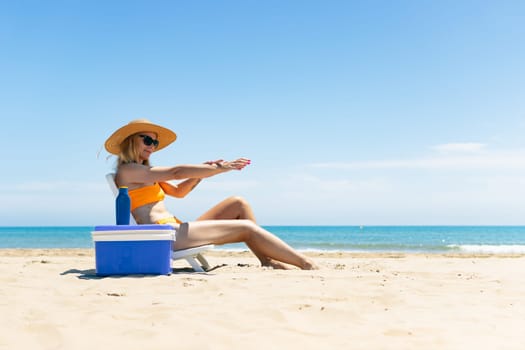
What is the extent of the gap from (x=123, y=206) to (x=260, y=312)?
7.42 ft

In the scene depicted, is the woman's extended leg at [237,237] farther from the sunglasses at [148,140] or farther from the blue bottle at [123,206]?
the sunglasses at [148,140]

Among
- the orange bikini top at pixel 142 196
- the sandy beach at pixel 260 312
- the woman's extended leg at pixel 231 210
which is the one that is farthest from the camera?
the woman's extended leg at pixel 231 210

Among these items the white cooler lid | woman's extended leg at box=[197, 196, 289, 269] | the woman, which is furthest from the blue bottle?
woman's extended leg at box=[197, 196, 289, 269]

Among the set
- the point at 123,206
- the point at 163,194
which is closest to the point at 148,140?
the point at 163,194

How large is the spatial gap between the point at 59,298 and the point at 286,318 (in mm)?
1667

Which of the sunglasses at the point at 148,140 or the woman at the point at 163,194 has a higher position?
the sunglasses at the point at 148,140

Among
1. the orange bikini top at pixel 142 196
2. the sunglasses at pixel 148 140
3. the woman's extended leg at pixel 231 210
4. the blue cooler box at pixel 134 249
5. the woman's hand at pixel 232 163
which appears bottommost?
the blue cooler box at pixel 134 249

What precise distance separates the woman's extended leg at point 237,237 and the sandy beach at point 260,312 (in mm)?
611

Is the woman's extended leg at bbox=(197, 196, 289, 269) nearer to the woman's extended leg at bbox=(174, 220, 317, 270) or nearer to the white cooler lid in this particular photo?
the woman's extended leg at bbox=(174, 220, 317, 270)

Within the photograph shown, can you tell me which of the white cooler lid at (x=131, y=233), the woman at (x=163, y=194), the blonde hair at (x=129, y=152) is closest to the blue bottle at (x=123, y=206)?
the white cooler lid at (x=131, y=233)

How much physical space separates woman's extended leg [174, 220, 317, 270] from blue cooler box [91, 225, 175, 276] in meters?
0.27

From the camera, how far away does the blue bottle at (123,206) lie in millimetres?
4973

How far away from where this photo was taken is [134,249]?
501cm

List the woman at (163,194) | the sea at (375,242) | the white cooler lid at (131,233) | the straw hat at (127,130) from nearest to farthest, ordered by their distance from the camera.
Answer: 1. the white cooler lid at (131,233)
2. the woman at (163,194)
3. the straw hat at (127,130)
4. the sea at (375,242)
